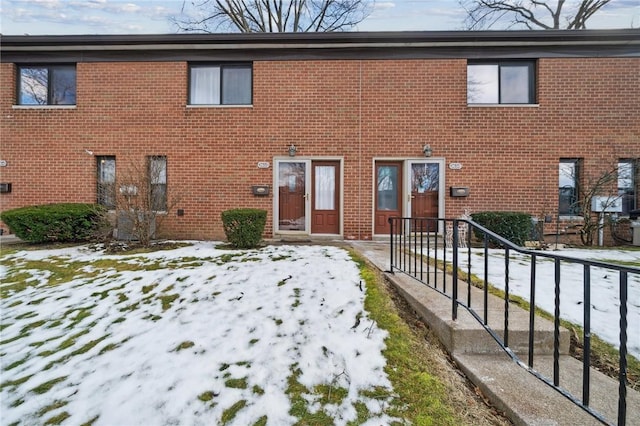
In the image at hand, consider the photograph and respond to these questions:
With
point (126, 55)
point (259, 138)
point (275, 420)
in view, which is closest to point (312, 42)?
point (259, 138)

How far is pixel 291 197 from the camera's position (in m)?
8.33

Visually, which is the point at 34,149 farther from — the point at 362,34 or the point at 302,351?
the point at 302,351

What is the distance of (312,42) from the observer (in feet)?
26.0

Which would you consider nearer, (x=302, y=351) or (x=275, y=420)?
(x=275, y=420)

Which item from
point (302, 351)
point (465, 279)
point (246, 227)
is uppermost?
point (246, 227)

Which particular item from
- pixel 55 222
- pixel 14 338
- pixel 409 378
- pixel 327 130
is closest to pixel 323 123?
pixel 327 130

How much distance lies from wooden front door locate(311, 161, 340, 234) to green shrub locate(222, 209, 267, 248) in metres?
2.22

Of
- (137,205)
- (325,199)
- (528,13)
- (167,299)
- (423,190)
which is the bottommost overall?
(167,299)

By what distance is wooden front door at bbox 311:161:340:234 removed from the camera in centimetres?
830

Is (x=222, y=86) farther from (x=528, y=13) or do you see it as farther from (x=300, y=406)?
(x=528, y=13)

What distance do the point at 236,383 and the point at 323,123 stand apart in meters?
7.17

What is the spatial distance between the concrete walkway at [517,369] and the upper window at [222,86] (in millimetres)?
7538

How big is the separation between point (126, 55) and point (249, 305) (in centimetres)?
882

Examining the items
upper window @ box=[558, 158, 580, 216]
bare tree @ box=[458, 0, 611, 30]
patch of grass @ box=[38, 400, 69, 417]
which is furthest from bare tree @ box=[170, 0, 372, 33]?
patch of grass @ box=[38, 400, 69, 417]
